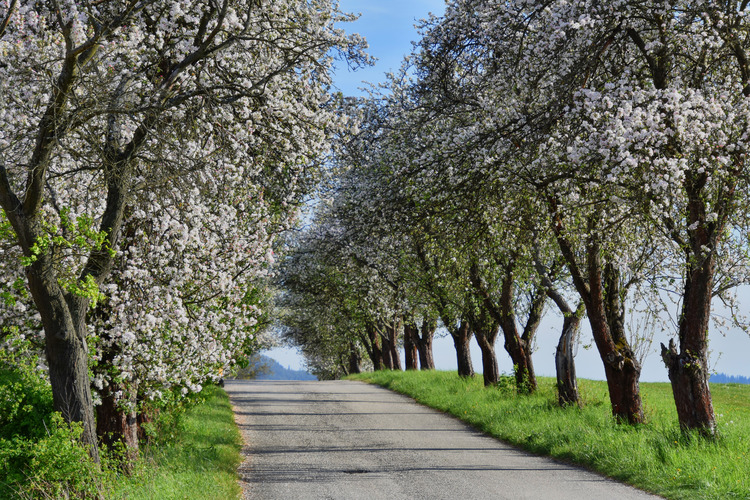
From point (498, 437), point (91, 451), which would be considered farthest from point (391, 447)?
point (91, 451)

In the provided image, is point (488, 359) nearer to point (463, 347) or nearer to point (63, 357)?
point (463, 347)

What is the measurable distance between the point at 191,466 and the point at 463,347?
18.2 meters

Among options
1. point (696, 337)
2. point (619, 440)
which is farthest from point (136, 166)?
point (696, 337)

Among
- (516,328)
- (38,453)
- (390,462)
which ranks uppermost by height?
(516,328)

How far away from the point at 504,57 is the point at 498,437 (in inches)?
377

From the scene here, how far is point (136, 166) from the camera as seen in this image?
37.6 ft

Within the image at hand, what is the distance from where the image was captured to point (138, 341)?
12.8 metres

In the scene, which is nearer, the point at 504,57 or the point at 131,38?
the point at 131,38

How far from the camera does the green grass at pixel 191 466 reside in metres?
10.3

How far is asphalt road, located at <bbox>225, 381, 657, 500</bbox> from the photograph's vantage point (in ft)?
38.1

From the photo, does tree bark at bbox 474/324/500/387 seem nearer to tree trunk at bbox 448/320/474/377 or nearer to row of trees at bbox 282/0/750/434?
tree trunk at bbox 448/320/474/377

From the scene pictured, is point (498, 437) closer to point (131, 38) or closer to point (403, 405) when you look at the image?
point (403, 405)

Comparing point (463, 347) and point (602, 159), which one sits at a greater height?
point (602, 159)

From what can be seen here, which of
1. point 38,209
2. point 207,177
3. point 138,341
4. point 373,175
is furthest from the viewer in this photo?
point 373,175
